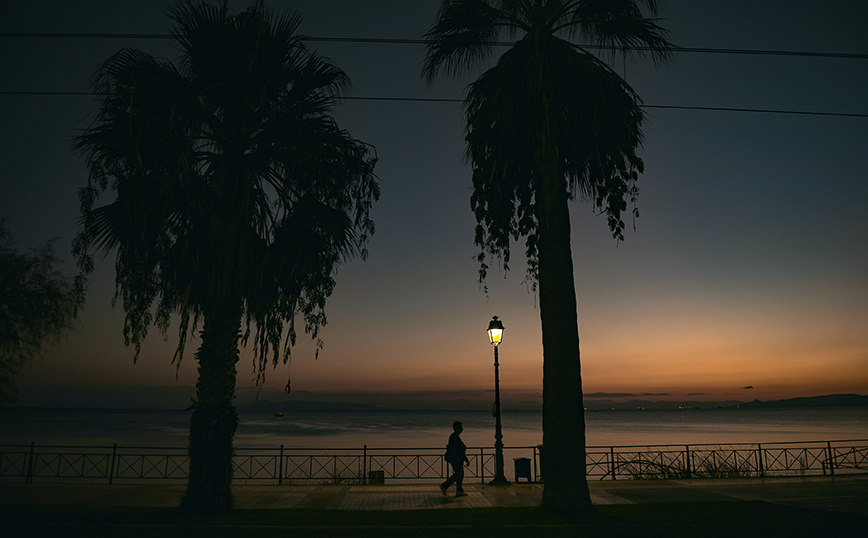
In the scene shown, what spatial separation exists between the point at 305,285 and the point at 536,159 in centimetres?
617

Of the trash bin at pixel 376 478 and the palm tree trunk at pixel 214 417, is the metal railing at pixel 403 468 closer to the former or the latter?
the trash bin at pixel 376 478

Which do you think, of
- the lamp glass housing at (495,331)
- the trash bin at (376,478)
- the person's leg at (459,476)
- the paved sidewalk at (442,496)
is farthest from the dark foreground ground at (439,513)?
the lamp glass housing at (495,331)

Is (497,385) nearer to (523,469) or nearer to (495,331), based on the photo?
(495,331)

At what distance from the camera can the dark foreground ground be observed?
30.9 feet

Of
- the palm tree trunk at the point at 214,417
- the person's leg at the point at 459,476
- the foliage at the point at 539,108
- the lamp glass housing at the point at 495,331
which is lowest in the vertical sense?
the person's leg at the point at 459,476

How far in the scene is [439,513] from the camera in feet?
37.4

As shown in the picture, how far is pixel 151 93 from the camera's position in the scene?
11.4 meters

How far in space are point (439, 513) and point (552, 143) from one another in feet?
27.8

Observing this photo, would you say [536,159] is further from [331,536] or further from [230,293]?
[331,536]

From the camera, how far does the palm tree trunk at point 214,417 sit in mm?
11367

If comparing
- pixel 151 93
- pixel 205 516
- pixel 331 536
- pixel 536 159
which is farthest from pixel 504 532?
pixel 151 93

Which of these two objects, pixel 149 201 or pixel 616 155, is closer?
pixel 149 201

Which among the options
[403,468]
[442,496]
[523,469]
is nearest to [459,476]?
[442,496]

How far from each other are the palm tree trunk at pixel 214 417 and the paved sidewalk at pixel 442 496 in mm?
1392
